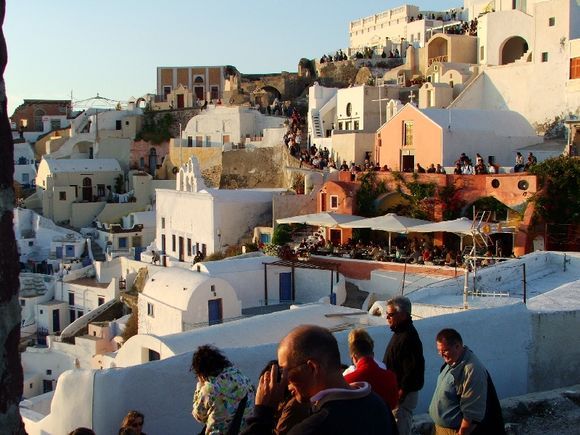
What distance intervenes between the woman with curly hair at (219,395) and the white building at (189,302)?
48.1ft

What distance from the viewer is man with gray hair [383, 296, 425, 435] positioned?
5.43 m

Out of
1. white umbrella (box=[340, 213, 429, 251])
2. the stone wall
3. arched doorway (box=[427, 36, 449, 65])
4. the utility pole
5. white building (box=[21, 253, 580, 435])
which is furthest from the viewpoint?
arched doorway (box=[427, 36, 449, 65])

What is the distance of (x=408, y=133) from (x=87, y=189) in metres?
28.5

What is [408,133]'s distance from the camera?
1067 inches

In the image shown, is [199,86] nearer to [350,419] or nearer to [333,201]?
[333,201]

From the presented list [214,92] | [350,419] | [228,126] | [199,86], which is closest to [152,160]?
[228,126]

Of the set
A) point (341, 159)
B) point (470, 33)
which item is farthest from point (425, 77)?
point (341, 159)

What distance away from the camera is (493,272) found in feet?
54.5

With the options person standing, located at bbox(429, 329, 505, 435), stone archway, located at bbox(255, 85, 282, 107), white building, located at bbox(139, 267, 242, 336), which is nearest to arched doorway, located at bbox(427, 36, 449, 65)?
stone archway, located at bbox(255, 85, 282, 107)

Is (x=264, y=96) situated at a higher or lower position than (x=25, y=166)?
higher

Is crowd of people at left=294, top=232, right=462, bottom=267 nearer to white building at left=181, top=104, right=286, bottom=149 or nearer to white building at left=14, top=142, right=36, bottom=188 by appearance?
white building at left=181, top=104, right=286, bottom=149

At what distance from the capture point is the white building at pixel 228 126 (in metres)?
44.1

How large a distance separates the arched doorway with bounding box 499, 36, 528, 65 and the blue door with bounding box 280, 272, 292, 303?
63.5ft

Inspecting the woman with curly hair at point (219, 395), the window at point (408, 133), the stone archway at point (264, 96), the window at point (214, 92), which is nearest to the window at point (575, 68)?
the window at point (408, 133)
